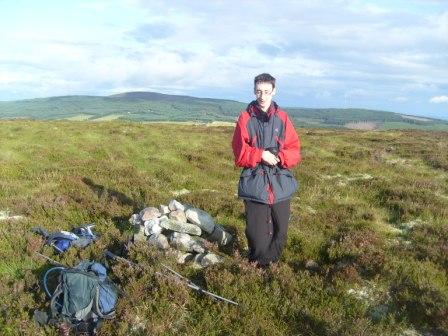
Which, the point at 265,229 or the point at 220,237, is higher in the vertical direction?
the point at 265,229

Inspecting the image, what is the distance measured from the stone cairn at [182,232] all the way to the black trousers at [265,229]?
29.0 inches

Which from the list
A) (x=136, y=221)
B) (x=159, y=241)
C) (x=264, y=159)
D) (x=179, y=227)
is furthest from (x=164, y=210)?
(x=264, y=159)

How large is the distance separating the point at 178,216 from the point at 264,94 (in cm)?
333

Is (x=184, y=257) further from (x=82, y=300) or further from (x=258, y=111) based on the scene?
(x=258, y=111)

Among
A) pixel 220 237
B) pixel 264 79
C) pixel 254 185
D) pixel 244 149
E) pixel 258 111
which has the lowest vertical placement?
pixel 220 237

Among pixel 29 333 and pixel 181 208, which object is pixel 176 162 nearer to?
pixel 181 208

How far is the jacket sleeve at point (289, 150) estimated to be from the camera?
7.18 metres

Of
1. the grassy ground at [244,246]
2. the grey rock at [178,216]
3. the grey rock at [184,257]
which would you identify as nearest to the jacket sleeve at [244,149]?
the grassy ground at [244,246]

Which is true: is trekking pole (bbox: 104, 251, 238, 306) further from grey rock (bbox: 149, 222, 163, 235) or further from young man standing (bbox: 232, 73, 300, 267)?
young man standing (bbox: 232, 73, 300, 267)

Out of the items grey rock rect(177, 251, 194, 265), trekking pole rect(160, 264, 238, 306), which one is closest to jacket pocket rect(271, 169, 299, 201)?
trekking pole rect(160, 264, 238, 306)

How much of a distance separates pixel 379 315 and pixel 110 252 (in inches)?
180

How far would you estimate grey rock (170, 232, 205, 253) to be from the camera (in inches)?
327

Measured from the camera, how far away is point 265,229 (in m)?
7.48

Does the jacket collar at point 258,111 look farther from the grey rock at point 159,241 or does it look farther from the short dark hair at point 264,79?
the grey rock at point 159,241
